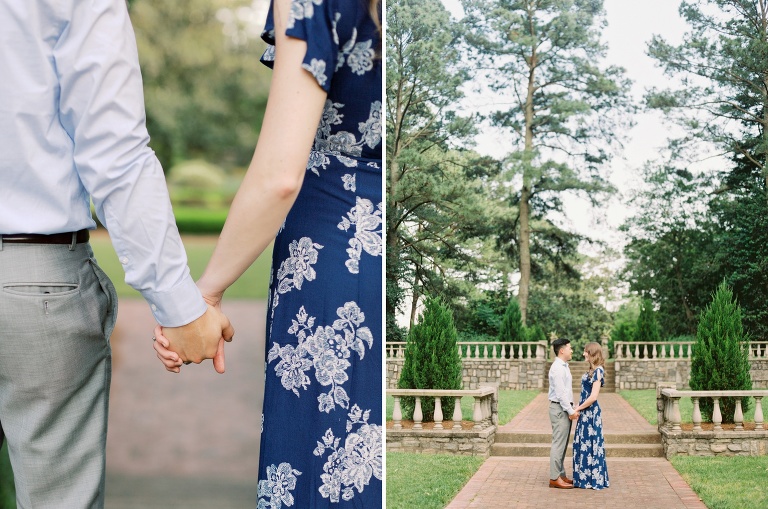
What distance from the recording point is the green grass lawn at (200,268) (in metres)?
16.8

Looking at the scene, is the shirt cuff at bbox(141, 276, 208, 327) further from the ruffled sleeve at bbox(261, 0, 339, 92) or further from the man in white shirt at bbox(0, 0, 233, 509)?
the ruffled sleeve at bbox(261, 0, 339, 92)

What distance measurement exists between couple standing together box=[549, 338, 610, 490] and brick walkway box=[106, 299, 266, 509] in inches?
88.6

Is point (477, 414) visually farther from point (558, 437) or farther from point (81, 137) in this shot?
point (81, 137)

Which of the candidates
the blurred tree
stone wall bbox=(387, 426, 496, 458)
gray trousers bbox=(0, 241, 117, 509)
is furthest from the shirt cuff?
the blurred tree

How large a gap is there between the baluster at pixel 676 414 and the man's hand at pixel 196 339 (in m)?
1.33

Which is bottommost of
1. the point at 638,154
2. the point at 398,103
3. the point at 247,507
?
the point at 247,507

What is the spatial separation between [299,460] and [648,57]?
1562mm

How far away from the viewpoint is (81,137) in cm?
174

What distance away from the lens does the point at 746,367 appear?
2.51 meters

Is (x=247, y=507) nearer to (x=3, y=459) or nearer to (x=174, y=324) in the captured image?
(x=3, y=459)

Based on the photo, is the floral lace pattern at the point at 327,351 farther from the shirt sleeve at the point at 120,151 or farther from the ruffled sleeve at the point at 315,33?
the ruffled sleeve at the point at 315,33

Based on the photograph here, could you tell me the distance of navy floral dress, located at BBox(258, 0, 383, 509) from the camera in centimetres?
179

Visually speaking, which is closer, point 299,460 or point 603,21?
point 299,460

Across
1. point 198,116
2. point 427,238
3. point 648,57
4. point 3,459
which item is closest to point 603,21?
point 648,57
